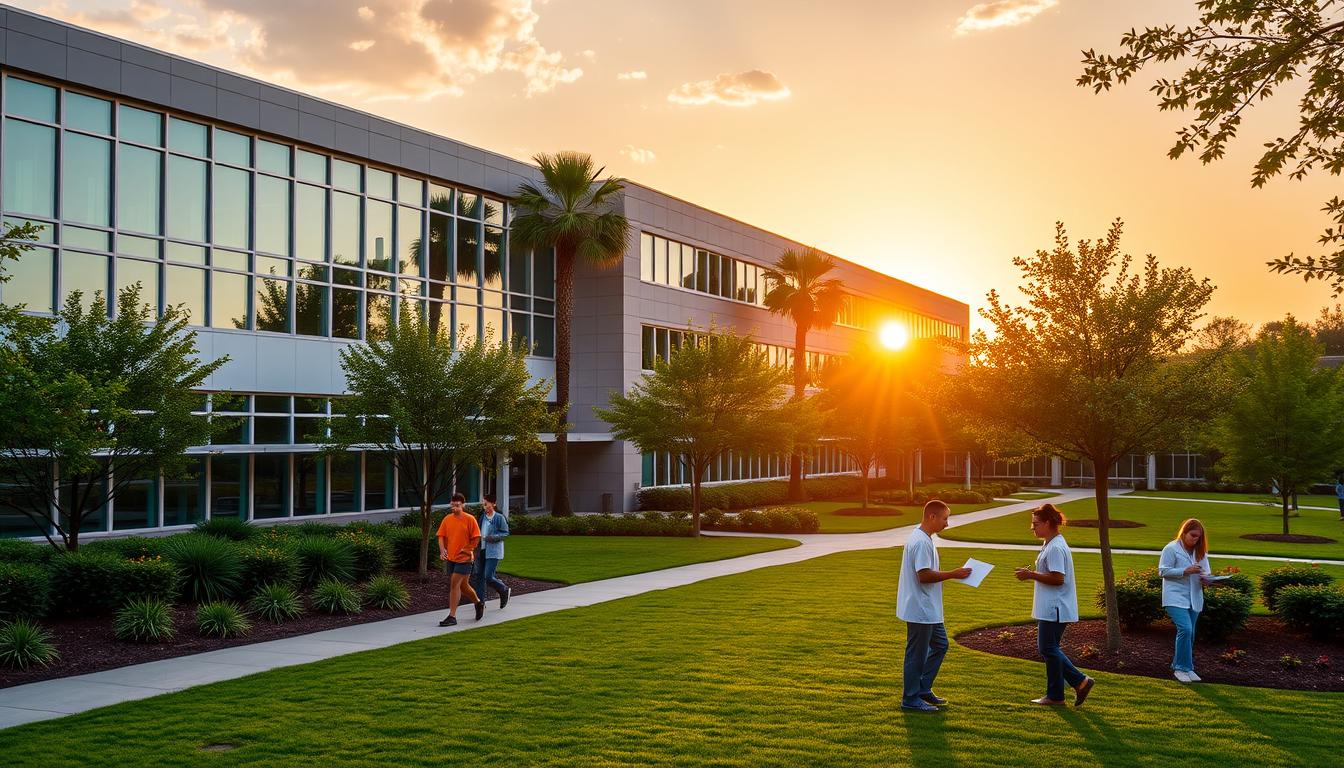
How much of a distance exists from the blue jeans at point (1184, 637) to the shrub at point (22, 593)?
13.3 m

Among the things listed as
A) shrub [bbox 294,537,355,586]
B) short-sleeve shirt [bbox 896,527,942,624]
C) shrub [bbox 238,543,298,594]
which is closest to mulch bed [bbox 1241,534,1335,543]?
shrub [bbox 294,537,355,586]

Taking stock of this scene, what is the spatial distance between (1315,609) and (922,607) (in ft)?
21.6

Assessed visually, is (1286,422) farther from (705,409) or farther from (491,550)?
(491,550)

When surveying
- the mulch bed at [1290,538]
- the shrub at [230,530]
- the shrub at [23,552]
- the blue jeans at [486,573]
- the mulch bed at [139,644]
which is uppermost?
the shrub at [230,530]

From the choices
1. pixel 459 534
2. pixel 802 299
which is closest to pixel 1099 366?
pixel 459 534

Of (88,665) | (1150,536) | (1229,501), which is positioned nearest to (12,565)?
(88,665)

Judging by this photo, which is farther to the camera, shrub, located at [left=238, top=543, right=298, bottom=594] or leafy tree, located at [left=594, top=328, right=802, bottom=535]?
leafy tree, located at [left=594, top=328, right=802, bottom=535]

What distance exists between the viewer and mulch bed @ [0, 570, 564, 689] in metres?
12.1

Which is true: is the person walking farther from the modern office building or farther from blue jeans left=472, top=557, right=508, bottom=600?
the modern office building

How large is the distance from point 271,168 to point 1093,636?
2369cm

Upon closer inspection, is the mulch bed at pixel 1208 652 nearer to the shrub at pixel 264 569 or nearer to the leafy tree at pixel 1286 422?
the shrub at pixel 264 569

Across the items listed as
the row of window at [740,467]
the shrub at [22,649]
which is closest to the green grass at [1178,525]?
the row of window at [740,467]

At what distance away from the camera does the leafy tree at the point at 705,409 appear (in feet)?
98.8

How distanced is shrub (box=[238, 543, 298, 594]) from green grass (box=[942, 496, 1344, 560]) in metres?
20.3
